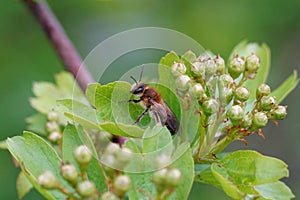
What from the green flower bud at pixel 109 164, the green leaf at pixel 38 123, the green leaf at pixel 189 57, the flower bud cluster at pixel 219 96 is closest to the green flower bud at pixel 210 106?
the flower bud cluster at pixel 219 96

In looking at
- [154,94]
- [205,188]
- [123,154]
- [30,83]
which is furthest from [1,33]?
[123,154]

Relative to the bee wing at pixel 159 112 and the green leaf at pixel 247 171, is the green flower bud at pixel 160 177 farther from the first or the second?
the bee wing at pixel 159 112

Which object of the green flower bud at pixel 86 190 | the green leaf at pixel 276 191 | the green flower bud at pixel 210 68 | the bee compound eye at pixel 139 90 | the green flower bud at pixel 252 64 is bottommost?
the green leaf at pixel 276 191

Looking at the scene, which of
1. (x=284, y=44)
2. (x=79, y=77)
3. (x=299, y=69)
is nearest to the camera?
(x=79, y=77)

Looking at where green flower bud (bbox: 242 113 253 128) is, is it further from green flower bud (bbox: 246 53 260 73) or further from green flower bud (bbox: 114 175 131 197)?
green flower bud (bbox: 114 175 131 197)

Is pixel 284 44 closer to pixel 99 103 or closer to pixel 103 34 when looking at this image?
pixel 103 34

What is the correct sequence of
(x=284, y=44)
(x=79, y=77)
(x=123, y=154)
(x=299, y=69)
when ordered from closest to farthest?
(x=123, y=154)
(x=79, y=77)
(x=284, y=44)
(x=299, y=69)
